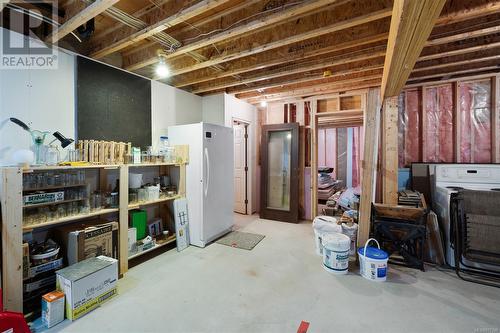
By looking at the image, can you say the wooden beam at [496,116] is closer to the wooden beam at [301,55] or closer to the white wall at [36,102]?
the wooden beam at [301,55]

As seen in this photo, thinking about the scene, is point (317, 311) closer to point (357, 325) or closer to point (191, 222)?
point (357, 325)

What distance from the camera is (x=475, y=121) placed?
12.3 feet

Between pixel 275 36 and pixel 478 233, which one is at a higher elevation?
pixel 275 36

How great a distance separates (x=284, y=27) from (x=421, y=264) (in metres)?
3.33

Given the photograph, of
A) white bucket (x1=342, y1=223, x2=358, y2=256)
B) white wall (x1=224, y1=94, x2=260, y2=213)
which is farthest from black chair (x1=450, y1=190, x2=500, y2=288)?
white wall (x1=224, y1=94, x2=260, y2=213)

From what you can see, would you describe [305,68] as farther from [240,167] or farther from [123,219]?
[123,219]

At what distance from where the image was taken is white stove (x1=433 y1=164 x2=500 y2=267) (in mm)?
3197

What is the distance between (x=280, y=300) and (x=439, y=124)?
4.18 m

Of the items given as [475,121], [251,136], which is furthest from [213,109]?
[475,121]

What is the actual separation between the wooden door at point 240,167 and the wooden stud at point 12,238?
4025mm

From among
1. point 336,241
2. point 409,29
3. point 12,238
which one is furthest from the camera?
point 336,241

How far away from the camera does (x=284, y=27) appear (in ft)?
8.20

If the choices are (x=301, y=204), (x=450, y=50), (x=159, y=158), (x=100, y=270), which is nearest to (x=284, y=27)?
(x=450, y=50)

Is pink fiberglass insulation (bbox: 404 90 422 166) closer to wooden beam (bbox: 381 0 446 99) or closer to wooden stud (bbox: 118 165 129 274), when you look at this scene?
wooden beam (bbox: 381 0 446 99)
